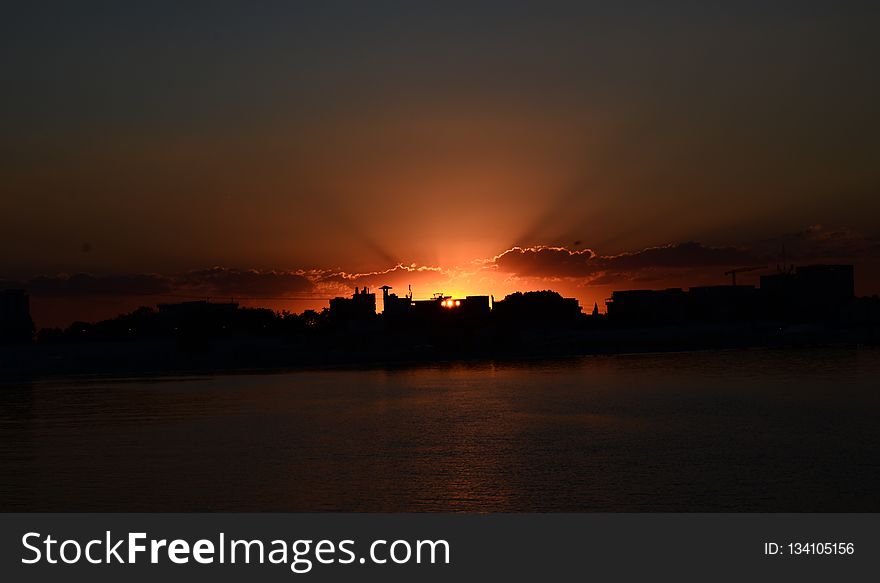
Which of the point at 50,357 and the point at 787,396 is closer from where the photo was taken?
the point at 787,396

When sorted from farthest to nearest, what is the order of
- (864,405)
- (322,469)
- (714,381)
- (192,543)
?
(714,381) → (864,405) → (322,469) → (192,543)

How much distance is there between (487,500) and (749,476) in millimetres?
8428

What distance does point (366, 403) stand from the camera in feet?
190

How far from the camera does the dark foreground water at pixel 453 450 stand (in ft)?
79.6

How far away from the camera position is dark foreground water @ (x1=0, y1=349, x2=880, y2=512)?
79.6 ft

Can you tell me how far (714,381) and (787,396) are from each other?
16577 millimetres

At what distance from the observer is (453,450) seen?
111 feet

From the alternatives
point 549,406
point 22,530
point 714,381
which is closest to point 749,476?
point 22,530

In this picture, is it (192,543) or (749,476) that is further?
(749,476)

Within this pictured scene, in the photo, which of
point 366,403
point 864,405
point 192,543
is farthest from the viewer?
point 366,403

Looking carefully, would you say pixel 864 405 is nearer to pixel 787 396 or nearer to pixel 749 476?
pixel 787 396

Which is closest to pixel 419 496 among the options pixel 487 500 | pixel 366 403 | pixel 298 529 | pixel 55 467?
pixel 487 500

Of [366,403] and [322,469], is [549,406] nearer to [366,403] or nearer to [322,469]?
[366,403]

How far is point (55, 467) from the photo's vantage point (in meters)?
30.1
